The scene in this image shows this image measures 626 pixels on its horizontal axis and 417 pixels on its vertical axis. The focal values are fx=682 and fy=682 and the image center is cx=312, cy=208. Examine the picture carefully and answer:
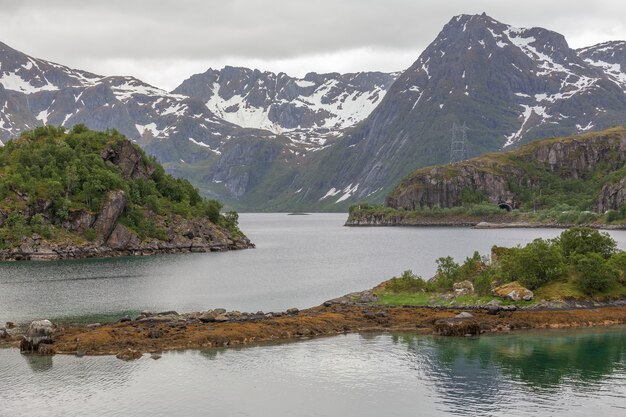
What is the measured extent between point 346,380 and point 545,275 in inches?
1540

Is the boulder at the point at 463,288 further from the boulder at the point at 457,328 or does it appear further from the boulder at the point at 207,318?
the boulder at the point at 207,318

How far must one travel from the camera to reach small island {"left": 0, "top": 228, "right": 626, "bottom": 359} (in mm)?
68875

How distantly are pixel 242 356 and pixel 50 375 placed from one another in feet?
55.8

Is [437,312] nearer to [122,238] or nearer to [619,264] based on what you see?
[619,264]

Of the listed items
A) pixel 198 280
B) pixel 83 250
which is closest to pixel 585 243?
pixel 198 280

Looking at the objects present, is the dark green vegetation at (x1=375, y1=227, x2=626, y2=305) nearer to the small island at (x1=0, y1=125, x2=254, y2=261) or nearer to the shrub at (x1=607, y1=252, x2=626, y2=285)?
the shrub at (x1=607, y1=252, x2=626, y2=285)

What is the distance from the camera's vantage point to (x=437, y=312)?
79.9 meters

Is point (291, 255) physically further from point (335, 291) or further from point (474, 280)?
point (474, 280)

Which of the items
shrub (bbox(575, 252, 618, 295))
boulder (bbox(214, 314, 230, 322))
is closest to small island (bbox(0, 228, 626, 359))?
boulder (bbox(214, 314, 230, 322))

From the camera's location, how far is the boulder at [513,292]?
265 ft

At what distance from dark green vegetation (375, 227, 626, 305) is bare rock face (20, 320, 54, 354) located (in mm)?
40761

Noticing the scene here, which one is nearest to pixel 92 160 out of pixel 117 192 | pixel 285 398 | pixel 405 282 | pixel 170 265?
pixel 117 192

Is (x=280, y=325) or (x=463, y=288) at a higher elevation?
(x=463, y=288)

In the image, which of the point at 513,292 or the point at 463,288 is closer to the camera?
the point at 513,292
